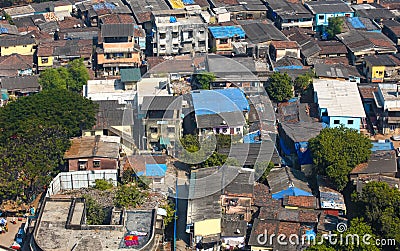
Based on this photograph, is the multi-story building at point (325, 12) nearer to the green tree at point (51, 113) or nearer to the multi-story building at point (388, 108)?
the multi-story building at point (388, 108)

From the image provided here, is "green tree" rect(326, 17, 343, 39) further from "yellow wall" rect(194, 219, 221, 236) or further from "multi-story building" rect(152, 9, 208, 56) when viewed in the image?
"yellow wall" rect(194, 219, 221, 236)

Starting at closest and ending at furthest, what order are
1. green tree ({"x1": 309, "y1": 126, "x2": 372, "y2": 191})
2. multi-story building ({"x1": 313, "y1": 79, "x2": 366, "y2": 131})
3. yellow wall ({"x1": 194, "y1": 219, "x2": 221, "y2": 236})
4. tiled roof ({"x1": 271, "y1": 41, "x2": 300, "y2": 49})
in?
yellow wall ({"x1": 194, "y1": 219, "x2": 221, "y2": 236}) → green tree ({"x1": 309, "y1": 126, "x2": 372, "y2": 191}) → multi-story building ({"x1": 313, "y1": 79, "x2": 366, "y2": 131}) → tiled roof ({"x1": 271, "y1": 41, "x2": 300, "y2": 49})

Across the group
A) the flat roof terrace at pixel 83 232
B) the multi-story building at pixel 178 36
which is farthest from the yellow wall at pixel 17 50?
the flat roof terrace at pixel 83 232

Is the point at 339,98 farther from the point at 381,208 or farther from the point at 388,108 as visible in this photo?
the point at 381,208

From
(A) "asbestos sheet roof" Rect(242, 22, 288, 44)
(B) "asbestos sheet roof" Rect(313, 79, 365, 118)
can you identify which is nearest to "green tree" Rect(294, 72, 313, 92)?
(B) "asbestos sheet roof" Rect(313, 79, 365, 118)

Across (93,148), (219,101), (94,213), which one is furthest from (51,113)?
(219,101)

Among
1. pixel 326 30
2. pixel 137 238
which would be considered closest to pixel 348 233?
pixel 137 238
